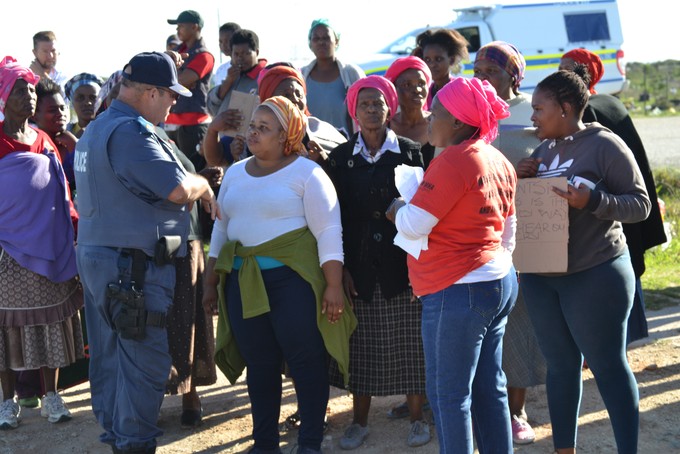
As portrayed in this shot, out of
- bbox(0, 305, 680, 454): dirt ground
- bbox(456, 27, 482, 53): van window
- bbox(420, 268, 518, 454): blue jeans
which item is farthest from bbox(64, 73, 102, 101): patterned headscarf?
bbox(456, 27, 482, 53): van window

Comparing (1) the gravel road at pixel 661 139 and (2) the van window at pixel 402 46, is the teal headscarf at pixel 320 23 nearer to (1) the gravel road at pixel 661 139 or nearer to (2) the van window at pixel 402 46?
(1) the gravel road at pixel 661 139

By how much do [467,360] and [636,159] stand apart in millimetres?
2182

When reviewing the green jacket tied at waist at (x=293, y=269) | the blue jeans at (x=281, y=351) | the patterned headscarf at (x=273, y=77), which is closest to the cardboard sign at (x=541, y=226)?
the green jacket tied at waist at (x=293, y=269)

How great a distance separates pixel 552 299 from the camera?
4188mm

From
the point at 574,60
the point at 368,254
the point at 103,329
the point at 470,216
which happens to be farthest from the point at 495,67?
the point at 103,329

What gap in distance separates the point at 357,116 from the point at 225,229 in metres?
0.99

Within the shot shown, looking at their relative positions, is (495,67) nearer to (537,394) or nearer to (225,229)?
(225,229)

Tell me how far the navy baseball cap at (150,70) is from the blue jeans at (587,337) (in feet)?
6.85

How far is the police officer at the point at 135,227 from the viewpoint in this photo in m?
4.26

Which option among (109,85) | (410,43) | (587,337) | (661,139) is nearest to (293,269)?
(587,337)

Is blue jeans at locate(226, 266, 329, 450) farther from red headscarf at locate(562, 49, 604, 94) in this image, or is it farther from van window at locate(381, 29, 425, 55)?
van window at locate(381, 29, 425, 55)

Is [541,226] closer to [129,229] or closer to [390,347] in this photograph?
[390,347]

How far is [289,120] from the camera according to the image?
182 inches

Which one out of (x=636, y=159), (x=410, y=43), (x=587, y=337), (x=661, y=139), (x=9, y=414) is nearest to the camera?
(x=587, y=337)
